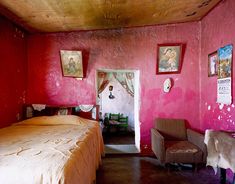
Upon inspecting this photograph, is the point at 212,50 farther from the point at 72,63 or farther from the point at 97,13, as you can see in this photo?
the point at 72,63

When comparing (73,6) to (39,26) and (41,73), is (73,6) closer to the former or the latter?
(39,26)

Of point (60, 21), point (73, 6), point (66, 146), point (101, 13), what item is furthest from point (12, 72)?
point (66, 146)

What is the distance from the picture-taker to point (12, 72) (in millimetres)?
3832

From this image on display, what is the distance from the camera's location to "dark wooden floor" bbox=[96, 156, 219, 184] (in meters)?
3.08

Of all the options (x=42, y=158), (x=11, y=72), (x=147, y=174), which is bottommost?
(x=147, y=174)

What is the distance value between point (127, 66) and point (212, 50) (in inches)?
63.2

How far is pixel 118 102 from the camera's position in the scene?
728cm

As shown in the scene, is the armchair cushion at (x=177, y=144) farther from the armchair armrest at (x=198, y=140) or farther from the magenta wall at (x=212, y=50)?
the magenta wall at (x=212, y=50)

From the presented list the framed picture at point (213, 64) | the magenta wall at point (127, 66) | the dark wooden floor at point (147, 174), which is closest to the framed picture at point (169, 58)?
the magenta wall at point (127, 66)

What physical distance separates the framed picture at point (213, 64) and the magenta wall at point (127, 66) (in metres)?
0.47

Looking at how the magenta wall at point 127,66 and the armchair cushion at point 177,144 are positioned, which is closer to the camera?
the armchair cushion at point 177,144

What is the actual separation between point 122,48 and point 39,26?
166cm

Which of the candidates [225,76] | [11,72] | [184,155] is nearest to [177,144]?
[184,155]

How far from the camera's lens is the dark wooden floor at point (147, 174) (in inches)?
121
